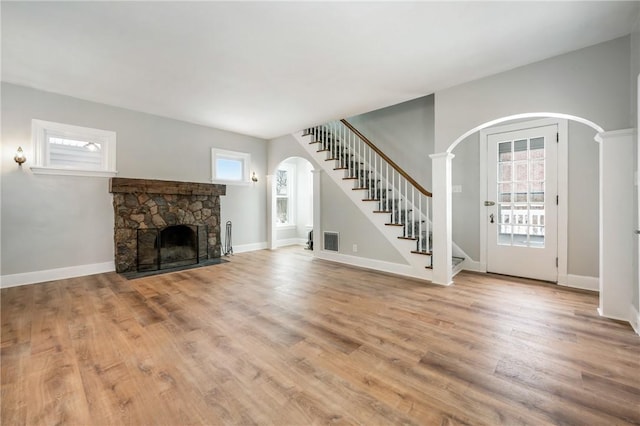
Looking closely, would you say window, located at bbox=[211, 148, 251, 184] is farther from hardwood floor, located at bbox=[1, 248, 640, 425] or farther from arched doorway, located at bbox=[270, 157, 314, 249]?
hardwood floor, located at bbox=[1, 248, 640, 425]

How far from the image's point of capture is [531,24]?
7.69 feet

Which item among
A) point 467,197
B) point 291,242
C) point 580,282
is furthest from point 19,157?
point 580,282

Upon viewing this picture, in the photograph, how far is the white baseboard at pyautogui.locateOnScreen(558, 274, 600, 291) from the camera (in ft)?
11.0

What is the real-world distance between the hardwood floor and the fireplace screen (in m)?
1.25

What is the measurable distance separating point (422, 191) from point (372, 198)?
102 centimetres

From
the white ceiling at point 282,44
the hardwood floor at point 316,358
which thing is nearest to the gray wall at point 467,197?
the hardwood floor at point 316,358

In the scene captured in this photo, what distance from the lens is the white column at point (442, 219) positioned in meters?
3.59

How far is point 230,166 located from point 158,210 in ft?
6.00

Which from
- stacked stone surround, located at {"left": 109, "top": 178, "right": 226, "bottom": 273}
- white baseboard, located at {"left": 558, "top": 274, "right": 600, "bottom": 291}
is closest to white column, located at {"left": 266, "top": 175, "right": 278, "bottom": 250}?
stacked stone surround, located at {"left": 109, "top": 178, "right": 226, "bottom": 273}

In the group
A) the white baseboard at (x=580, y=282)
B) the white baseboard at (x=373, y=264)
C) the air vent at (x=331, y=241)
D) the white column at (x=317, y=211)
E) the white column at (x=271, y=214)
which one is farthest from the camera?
the white column at (x=271, y=214)

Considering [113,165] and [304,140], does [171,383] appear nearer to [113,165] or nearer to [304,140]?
[113,165]

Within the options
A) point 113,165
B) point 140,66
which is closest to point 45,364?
point 140,66

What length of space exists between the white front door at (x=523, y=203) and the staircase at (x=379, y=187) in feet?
2.40

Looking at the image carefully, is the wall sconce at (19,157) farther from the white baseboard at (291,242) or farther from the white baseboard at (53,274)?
the white baseboard at (291,242)
